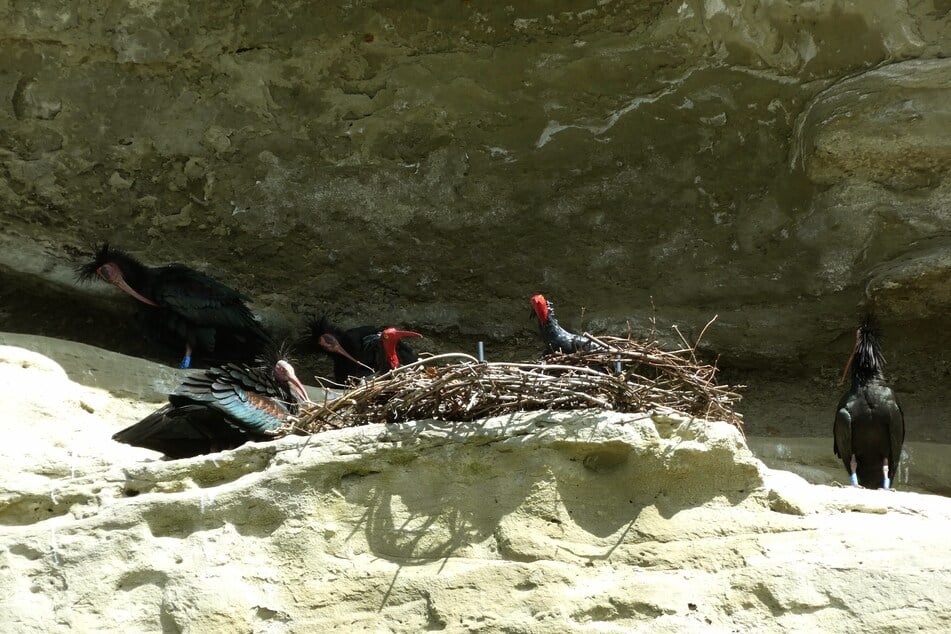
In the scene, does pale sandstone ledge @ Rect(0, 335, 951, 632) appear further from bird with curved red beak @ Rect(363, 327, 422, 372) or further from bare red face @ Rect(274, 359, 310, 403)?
bird with curved red beak @ Rect(363, 327, 422, 372)

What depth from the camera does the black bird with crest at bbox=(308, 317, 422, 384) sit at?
9.26m

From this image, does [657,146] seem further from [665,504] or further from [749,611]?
[749,611]

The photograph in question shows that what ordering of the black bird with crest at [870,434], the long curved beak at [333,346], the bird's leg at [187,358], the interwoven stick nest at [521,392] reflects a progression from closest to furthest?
the interwoven stick nest at [521,392] < the black bird with crest at [870,434] < the bird's leg at [187,358] < the long curved beak at [333,346]

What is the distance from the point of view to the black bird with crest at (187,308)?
9188mm

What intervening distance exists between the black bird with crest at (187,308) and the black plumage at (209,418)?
187cm

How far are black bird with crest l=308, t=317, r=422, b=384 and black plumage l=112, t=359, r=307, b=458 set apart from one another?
6.15 ft

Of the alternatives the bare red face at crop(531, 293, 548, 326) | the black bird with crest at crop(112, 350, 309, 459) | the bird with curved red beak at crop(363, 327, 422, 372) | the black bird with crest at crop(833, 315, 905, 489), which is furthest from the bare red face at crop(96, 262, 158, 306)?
the black bird with crest at crop(833, 315, 905, 489)

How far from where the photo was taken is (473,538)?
19.8 ft

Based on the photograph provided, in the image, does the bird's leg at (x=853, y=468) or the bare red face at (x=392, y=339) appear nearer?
the bird's leg at (x=853, y=468)

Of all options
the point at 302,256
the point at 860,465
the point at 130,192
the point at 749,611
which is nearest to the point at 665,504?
the point at 749,611

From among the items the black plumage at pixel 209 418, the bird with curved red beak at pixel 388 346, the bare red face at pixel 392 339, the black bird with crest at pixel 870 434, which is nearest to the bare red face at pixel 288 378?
the black plumage at pixel 209 418

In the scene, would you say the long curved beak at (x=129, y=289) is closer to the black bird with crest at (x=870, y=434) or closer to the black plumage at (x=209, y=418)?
the black plumage at (x=209, y=418)

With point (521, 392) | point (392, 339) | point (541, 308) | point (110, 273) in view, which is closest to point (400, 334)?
point (392, 339)

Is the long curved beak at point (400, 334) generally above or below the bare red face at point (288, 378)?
above
